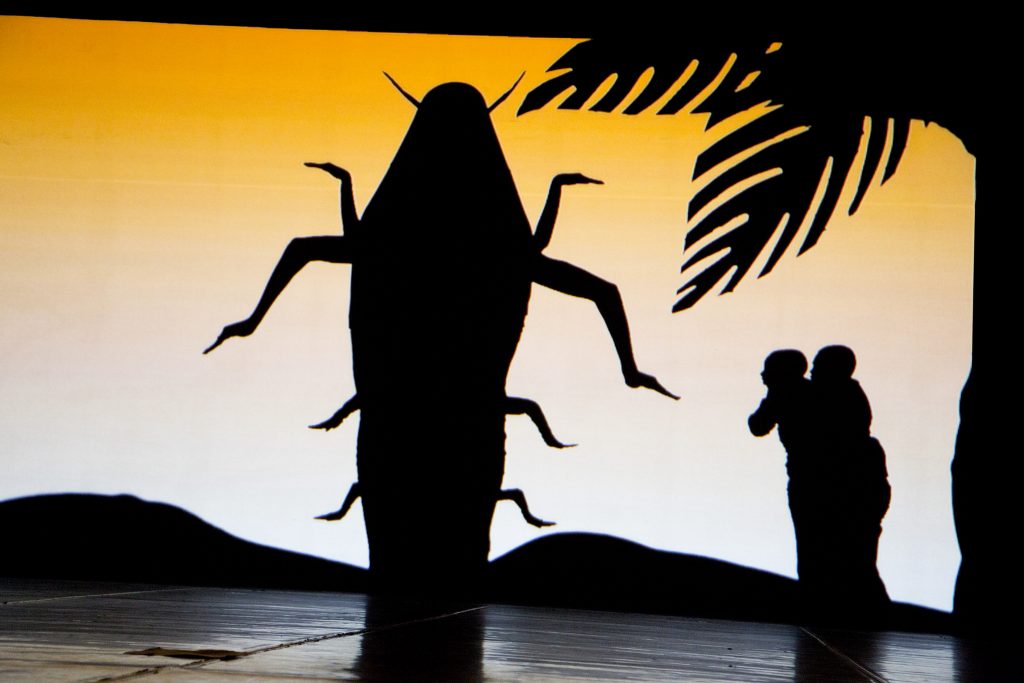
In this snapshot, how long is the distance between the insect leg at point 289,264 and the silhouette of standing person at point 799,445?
2190mm

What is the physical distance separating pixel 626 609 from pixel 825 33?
280 cm

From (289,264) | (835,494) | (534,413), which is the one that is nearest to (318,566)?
(534,413)

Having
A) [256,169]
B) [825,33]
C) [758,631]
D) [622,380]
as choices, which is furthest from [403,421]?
[825,33]

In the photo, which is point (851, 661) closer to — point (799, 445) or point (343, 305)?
point (799, 445)

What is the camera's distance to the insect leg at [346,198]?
6527 millimetres

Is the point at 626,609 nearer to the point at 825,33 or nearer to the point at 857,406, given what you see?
the point at 857,406

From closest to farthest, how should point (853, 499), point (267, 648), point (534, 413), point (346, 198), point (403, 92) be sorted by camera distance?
point (267, 648) < point (853, 499) < point (534, 413) < point (346, 198) < point (403, 92)

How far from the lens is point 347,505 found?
6250 mm

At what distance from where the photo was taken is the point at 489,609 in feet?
17.7

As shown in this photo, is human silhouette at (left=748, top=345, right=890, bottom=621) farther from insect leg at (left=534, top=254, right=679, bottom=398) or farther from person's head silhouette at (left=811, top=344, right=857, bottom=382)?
insect leg at (left=534, top=254, right=679, bottom=398)

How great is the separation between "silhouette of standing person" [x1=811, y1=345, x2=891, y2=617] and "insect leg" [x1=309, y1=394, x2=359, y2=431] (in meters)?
2.25

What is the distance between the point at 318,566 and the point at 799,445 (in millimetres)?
2383

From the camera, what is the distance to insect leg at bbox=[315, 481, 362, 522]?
6250 millimetres

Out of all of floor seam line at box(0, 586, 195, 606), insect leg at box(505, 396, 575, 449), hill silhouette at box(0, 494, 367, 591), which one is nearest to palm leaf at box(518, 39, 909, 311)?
insect leg at box(505, 396, 575, 449)
